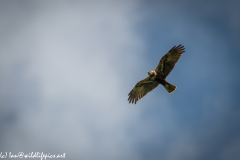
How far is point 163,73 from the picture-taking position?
1240 inches

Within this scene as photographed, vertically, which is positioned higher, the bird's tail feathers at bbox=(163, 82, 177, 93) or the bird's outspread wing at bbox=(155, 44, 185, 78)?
the bird's outspread wing at bbox=(155, 44, 185, 78)

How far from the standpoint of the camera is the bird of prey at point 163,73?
31.2 metres

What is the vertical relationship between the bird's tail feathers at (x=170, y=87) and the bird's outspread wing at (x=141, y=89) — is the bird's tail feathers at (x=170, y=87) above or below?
below

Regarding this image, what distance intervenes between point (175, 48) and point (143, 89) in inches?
146

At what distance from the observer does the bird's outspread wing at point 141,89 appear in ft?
106

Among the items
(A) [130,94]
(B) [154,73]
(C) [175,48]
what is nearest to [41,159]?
(A) [130,94]

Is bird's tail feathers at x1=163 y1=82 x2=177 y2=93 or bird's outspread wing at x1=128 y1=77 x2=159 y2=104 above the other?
bird's outspread wing at x1=128 y1=77 x2=159 y2=104

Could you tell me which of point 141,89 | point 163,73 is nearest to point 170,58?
point 163,73

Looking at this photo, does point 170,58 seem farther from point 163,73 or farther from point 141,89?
point 141,89

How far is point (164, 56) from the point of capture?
3111cm

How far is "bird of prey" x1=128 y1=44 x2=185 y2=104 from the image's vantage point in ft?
102

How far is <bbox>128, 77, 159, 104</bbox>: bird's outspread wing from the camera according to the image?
32.2 m

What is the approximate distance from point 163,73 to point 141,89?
87.7 inches

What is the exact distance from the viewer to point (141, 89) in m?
32.8
